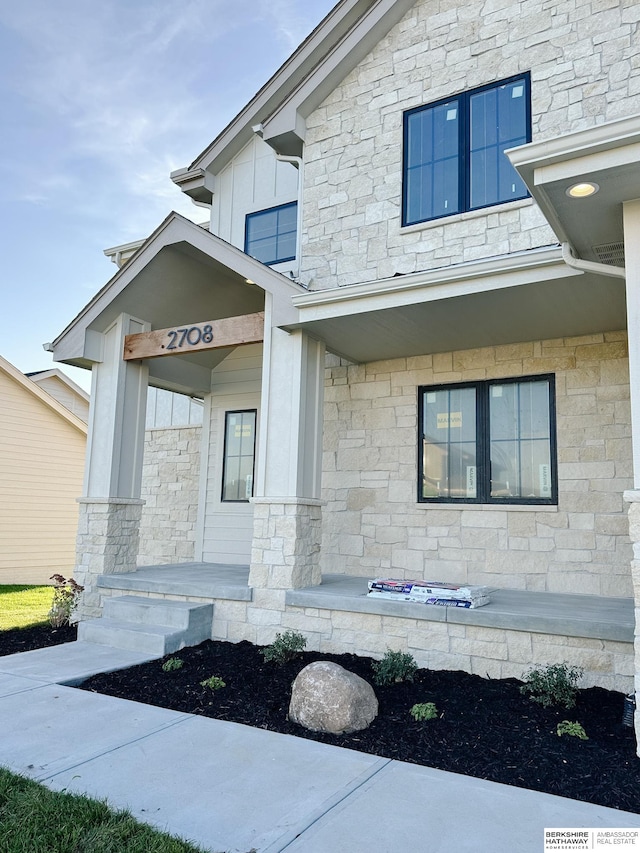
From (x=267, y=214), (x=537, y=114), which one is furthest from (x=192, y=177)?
(x=537, y=114)

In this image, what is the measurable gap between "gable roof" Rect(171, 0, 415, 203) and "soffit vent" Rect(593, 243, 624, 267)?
14.8ft

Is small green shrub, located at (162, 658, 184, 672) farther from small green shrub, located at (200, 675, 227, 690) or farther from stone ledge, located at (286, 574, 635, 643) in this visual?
stone ledge, located at (286, 574, 635, 643)

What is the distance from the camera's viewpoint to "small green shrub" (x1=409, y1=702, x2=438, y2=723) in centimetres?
441

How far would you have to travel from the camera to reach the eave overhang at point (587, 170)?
3.77 meters

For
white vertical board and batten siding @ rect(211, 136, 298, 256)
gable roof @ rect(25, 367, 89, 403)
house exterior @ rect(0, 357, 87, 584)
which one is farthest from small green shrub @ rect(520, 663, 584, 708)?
gable roof @ rect(25, 367, 89, 403)

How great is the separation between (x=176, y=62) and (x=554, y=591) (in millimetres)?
12256

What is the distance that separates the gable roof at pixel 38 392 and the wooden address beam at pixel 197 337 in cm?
708

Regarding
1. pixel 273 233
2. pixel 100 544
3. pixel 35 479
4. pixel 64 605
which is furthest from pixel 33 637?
pixel 35 479

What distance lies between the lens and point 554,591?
6605 mm

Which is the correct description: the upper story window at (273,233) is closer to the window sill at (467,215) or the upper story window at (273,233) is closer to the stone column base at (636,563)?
the window sill at (467,215)

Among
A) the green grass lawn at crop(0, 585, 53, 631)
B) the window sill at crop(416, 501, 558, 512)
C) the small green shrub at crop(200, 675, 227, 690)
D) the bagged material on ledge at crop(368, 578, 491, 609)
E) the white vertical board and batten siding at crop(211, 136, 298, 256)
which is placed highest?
the white vertical board and batten siding at crop(211, 136, 298, 256)

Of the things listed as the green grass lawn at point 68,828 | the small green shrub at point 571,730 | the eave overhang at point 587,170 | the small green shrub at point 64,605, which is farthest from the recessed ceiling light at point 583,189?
the small green shrub at point 64,605

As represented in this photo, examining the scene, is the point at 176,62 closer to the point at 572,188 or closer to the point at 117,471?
the point at 117,471

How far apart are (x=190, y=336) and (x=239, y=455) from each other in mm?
2631
